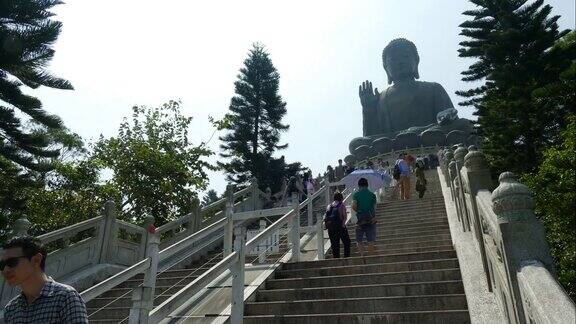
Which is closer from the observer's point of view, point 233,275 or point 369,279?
point 233,275

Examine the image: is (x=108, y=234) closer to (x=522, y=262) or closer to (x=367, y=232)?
(x=367, y=232)

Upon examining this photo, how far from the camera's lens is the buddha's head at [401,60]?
106 feet

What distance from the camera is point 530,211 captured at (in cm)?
294

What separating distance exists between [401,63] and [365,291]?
28.7 meters

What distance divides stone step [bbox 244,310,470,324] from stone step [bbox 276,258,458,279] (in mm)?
1377

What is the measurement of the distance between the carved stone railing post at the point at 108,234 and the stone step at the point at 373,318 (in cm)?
477

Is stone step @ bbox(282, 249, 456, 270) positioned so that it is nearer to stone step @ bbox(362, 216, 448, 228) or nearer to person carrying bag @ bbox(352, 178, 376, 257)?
person carrying bag @ bbox(352, 178, 376, 257)

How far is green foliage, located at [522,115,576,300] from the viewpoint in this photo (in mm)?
9359

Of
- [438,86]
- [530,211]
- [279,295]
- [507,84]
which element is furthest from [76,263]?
[438,86]

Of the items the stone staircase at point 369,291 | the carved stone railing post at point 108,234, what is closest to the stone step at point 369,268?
the stone staircase at point 369,291

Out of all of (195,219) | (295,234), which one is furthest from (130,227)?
(295,234)

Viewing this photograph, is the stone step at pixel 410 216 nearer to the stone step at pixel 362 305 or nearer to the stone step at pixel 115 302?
the stone step at pixel 362 305

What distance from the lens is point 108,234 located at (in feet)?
29.6

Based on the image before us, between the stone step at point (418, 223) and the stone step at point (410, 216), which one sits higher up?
the stone step at point (410, 216)
